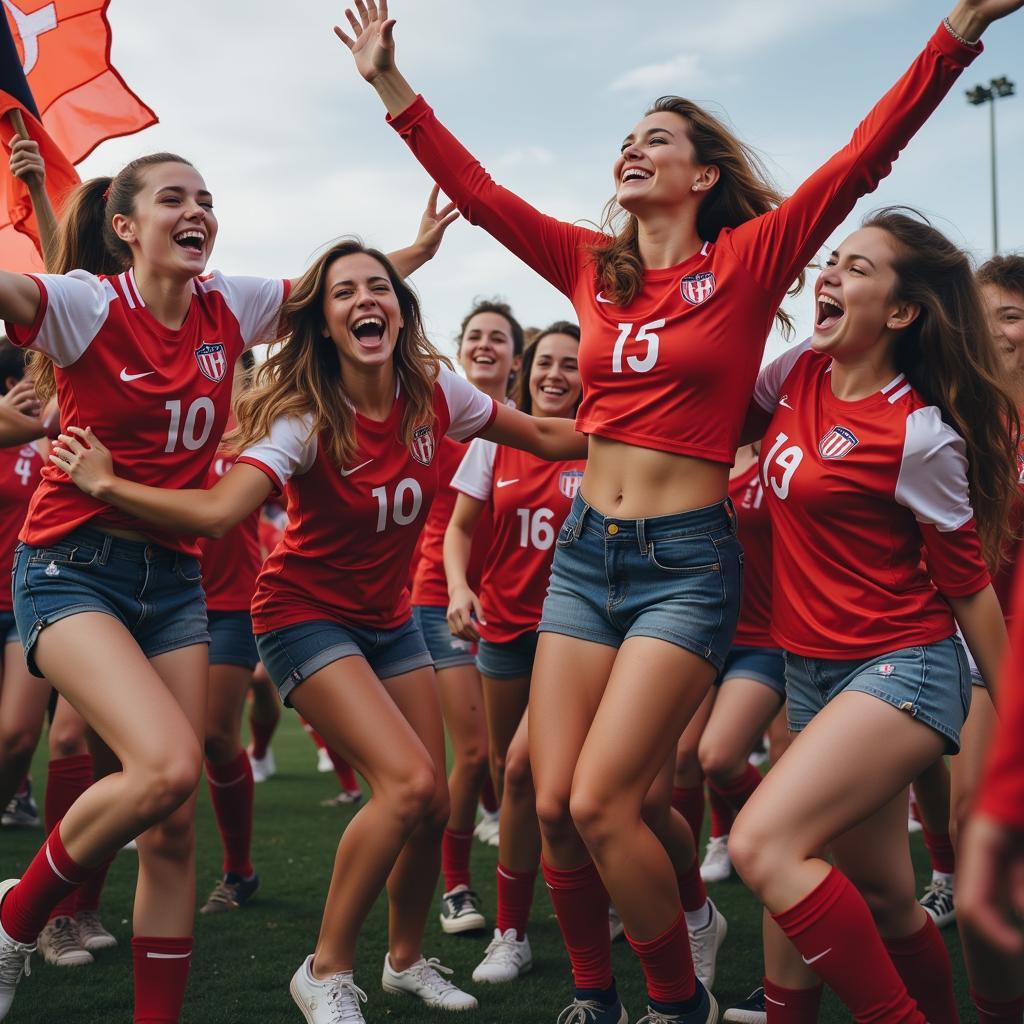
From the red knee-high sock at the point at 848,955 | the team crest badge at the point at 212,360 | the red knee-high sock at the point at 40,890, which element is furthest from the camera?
the team crest badge at the point at 212,360

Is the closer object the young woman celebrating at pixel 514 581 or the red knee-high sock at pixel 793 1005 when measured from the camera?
the red knee-high sock at pixel 793 1005

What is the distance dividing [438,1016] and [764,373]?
258 cm

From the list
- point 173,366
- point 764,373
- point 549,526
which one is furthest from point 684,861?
point 173,366

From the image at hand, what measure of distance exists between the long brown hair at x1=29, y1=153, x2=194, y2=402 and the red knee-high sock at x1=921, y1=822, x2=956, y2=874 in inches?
170

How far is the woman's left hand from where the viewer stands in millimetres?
3682

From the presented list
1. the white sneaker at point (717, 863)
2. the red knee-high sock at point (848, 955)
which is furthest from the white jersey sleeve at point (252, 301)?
the white sneaker at point (717, 863)

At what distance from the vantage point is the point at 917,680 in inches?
130

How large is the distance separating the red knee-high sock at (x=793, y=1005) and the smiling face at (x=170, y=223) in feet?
9.78

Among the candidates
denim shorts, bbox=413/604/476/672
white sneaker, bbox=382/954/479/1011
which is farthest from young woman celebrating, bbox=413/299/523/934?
white sneaker, bbox=382/954/479/1011

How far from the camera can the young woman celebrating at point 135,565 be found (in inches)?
141

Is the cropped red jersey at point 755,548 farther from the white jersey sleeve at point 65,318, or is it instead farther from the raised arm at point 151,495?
the white jersey sleeve at point 65,318

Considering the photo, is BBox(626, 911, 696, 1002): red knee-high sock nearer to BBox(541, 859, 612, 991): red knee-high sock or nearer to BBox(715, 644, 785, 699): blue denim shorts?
BBox(541, 859, 612, 991): red knee-high sock

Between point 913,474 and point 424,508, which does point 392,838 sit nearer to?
point 424,508

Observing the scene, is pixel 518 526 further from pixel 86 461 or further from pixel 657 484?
pixel 86 461
